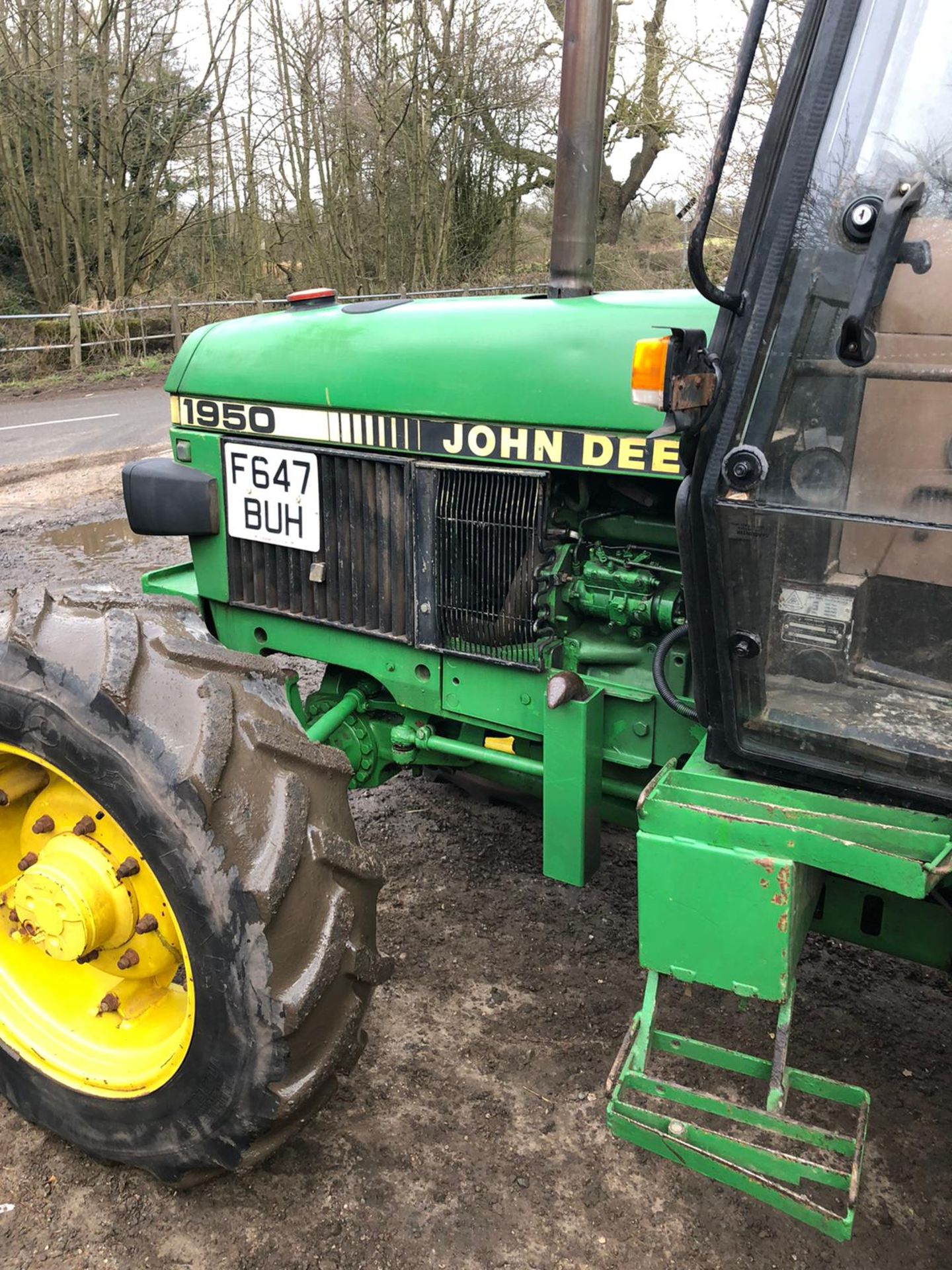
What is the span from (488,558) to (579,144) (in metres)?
1.06

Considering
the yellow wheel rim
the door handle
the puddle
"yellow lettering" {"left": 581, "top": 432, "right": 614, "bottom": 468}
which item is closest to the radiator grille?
"yellow lettering" {"left": 581, "top": 432, "right": 614, "bottom": 468}

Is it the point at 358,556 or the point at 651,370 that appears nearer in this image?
the point at 651,370

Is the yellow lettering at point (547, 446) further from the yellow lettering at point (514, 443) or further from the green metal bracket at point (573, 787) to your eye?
the green metal bracket at point (573, 787)

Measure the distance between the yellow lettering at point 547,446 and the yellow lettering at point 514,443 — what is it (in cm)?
2

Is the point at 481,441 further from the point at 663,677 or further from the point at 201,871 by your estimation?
the point at 201,871

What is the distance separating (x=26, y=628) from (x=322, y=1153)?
128 cm

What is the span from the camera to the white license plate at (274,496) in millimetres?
2828

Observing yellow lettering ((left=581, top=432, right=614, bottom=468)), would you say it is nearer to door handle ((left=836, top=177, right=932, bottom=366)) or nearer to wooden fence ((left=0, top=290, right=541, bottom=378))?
door handle ((left=836, top=177, right=932, bottom=366))

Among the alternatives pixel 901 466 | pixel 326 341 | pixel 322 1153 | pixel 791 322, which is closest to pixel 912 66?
pixel 791 322

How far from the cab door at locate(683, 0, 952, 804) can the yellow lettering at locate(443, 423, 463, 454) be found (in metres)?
0.87

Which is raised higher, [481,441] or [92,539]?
[481,441]

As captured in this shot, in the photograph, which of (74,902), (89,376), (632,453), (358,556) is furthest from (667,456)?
(89,376)

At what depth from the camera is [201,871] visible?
1851 millimetres

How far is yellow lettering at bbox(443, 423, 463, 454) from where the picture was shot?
8.18ft
